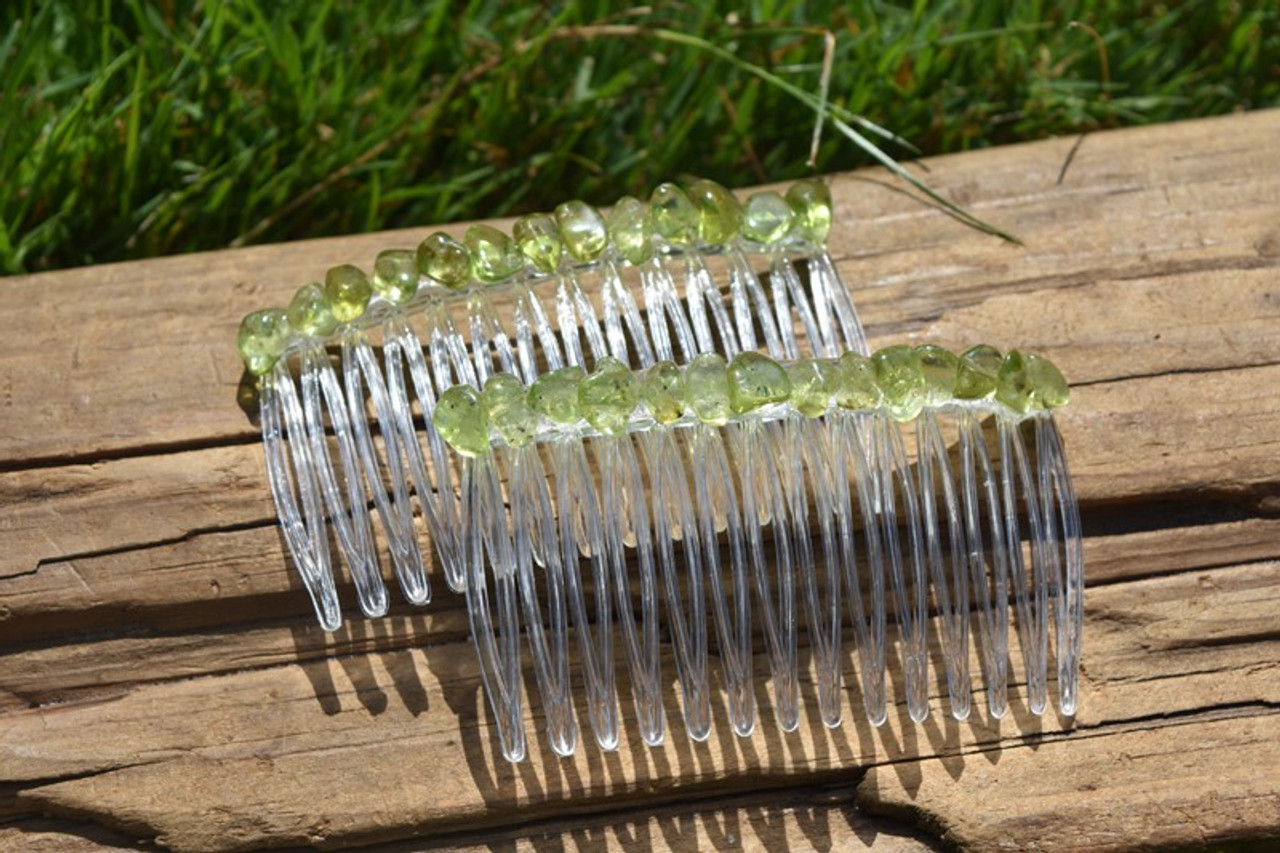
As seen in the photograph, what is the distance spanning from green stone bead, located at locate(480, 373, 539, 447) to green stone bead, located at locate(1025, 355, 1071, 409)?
2.52 feet

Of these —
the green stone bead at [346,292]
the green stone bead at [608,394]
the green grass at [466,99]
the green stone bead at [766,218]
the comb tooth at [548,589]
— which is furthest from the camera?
the green grass at [466,99]

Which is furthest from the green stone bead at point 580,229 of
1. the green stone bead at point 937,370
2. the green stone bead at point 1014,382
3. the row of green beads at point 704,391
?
the green stone bead at point 1014,382

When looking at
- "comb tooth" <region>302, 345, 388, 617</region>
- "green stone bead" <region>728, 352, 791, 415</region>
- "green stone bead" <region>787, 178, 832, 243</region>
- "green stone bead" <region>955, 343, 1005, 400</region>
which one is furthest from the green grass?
"green stone bead" <region>728, 352, 791, 415</region>

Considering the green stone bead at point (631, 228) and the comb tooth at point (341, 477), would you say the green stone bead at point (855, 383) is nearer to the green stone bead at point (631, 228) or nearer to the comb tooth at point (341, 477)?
the green stone bead at point (631, 228)

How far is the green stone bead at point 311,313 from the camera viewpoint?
2.47 meters

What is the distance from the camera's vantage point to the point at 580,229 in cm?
252

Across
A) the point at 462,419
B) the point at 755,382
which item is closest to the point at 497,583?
the point at 462,419

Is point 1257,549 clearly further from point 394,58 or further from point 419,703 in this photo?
point 394,58

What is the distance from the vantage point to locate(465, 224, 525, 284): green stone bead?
2514mm

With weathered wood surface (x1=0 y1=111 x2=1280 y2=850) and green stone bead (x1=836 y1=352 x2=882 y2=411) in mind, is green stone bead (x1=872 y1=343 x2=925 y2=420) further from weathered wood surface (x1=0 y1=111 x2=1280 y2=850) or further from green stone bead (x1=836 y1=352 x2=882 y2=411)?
weathered wood surface (x1=0 y1=111 x2=1280 y2=850)

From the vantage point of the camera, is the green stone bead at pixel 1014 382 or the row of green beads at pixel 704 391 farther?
the green stone bead at pixel 1014 382

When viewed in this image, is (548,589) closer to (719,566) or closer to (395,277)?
(719,566)

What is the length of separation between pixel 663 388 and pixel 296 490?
63 centimetres

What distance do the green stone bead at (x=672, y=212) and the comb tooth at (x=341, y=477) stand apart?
1.93ft
